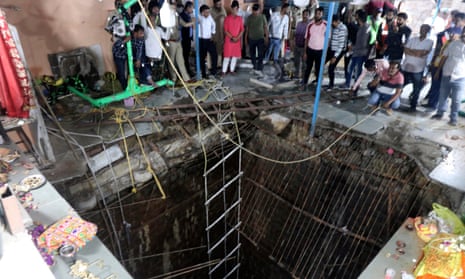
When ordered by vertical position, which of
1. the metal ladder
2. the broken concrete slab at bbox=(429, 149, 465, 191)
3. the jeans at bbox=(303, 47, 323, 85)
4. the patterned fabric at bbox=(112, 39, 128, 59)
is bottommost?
the metal ladder

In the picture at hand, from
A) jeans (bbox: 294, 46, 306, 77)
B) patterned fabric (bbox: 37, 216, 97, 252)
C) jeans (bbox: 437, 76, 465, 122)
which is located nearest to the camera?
patterned fabric (bbox: 37, 216, 97, 252)

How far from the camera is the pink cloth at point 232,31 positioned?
7.17 m

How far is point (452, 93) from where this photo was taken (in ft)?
18.1

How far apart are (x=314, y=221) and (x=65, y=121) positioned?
14.1ft

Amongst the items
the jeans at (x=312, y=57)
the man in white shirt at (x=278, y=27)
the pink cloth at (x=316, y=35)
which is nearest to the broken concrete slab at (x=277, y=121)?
the jeans at (x=312, y=57)

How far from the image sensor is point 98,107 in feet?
19.3

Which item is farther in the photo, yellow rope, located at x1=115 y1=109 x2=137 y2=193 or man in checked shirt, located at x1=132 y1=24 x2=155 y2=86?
man in checked shirt, located at x1=132 y1=24 x2=155 y2=86

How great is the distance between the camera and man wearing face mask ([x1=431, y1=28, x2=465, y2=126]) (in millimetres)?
5188

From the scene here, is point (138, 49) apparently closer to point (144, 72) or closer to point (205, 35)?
point (144, 72)

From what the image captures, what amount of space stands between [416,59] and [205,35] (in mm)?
4021

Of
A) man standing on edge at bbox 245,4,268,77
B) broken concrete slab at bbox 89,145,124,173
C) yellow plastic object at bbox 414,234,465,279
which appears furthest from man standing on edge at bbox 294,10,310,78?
yellow plastic object at bbox 414,234,465,279

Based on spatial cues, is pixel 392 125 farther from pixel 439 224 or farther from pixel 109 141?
pixel 109 141

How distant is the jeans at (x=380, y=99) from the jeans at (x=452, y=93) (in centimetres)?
67

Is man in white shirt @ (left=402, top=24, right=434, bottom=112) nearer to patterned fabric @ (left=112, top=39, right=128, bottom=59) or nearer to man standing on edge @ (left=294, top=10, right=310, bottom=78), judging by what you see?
man standing on edge @ (left=294, top=10, right=310, bottom=78)
